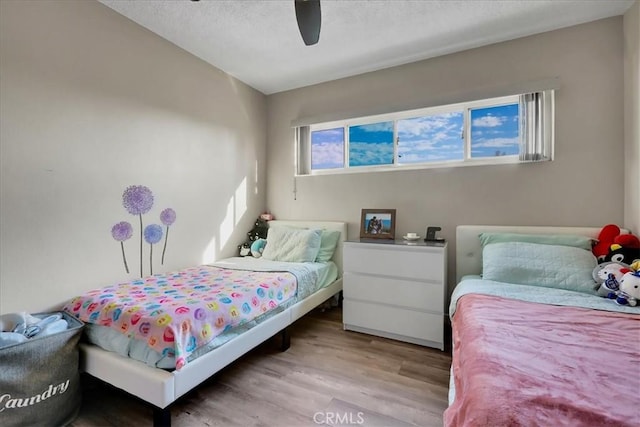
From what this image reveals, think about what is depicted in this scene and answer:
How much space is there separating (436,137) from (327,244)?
1567mm

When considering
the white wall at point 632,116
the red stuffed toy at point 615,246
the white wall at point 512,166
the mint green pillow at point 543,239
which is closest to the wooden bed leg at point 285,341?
the white wall at point 512,166

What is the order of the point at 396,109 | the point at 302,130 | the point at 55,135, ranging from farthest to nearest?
the point at 302,130
the point at 396,109
the point at 55,135

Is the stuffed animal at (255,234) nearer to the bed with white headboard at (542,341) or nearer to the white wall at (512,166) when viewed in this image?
the white wall at (512,166)

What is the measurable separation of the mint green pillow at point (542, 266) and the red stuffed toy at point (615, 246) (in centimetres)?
10

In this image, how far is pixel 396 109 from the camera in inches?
115

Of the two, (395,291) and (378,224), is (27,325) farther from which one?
(378,224)

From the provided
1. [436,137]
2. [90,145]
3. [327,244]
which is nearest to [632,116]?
[436,137]

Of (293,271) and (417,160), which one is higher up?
(417,160)

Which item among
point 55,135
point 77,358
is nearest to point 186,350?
point 77,358

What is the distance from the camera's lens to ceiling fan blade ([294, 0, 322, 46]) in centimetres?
136

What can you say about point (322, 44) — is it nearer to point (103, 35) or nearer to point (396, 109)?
point (396, 109)

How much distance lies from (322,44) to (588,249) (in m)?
2.71

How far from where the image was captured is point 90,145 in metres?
2.00

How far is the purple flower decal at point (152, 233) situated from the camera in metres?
2.37
